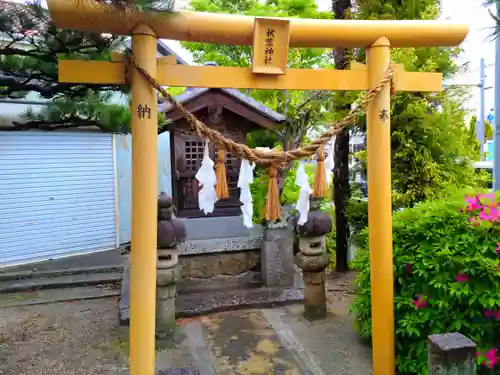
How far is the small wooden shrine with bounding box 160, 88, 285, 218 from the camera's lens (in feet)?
22.7

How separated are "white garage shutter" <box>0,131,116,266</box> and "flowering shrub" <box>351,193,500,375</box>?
7.97m

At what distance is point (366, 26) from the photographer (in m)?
3.50

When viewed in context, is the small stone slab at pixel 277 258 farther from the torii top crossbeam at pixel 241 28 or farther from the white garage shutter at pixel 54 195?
the white garage shutter at pixel 54 195

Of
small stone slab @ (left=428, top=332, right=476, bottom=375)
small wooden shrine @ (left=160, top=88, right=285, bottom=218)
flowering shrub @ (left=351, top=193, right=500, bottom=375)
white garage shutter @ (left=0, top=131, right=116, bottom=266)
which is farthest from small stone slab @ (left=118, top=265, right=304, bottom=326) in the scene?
small stone slab @ (left=428, top=332, right=476, bottom=375)

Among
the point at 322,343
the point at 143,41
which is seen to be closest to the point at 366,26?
the point at 143,41

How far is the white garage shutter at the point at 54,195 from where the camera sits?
8.91 metres

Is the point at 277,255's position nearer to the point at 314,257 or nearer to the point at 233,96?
the point at 314,257

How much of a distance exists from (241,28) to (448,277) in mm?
2717

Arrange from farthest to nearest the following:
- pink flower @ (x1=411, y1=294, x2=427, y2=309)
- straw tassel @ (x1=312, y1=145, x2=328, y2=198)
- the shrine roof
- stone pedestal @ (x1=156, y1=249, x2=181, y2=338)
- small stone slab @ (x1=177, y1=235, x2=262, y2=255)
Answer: the shrine roof < small stone slab @ (x1=177, y1=235, x2=262, y2=255) < stone pedestal @ (x1=156, y1=249, x2=181, y2=338) < pink flower @ (x1=411, y1=294, x2=427, y2=309) < straw tassel @ (x1=312, y1=145, x2=328, y2=198)

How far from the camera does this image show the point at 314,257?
534cm

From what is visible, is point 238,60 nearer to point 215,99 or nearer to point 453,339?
point 215,99

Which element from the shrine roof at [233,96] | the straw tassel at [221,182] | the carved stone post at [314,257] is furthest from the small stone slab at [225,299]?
the straw tassel at [221,182]

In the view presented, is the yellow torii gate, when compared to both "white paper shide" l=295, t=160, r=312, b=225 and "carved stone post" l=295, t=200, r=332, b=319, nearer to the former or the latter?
"white paper shide" l=295, t=160, r=312, b=225

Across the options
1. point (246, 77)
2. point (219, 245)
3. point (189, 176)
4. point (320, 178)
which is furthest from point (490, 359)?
point (189, 176)
